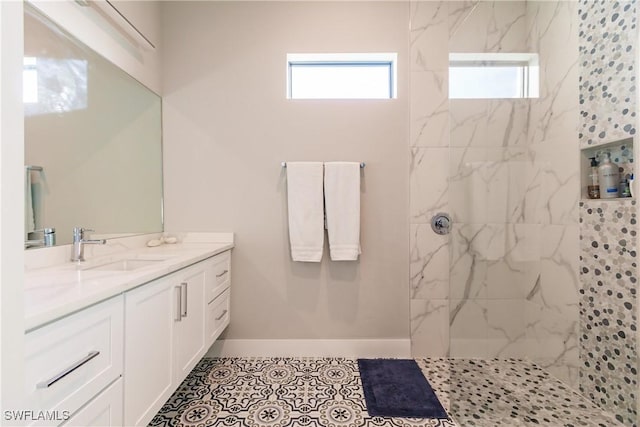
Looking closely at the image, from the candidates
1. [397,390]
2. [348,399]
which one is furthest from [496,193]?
[348,399]

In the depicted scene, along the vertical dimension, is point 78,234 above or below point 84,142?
below

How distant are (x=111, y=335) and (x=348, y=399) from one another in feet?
3.97

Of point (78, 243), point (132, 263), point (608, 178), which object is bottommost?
point (132, 263)

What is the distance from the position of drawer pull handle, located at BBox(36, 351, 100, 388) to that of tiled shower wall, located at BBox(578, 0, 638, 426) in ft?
5.99

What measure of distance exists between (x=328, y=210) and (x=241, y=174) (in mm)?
675

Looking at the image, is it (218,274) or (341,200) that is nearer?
(218,274)

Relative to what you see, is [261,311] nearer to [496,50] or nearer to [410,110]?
[410,110]

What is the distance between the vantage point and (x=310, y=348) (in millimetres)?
1948

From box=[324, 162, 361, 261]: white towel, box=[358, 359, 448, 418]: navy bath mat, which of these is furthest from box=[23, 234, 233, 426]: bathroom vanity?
box=[358, 359, 448, 418]: navy bath mat

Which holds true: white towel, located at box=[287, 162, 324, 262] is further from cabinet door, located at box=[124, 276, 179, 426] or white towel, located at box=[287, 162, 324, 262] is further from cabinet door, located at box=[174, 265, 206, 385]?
cabinet door, located at box=[124, 276, 179, 426]

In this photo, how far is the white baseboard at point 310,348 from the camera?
1.94 meters

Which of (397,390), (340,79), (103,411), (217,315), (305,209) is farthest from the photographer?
(340,79)

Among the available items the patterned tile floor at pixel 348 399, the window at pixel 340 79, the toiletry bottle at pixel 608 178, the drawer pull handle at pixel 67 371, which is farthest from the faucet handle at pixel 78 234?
the toiletry bottle at pixel 608 178

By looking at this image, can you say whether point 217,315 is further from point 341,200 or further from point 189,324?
point 341,200
